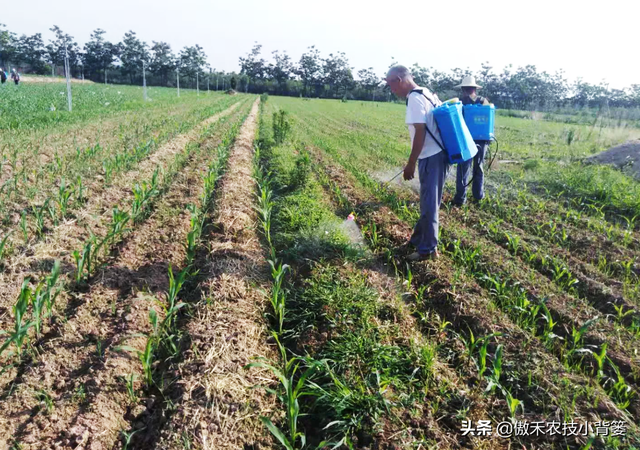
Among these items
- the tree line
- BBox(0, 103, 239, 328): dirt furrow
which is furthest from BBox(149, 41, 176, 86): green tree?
BBox(0, 103, 239, 328): dirt furrow

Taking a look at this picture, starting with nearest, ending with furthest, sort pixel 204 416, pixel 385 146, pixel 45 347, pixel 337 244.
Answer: pixel 204 416, pixel 45 347, pixel 337 244, pixel 385 146

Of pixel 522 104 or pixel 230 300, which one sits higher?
pixel 522 104

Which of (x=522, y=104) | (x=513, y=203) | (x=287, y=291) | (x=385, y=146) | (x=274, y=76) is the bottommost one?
(x=287, y=291)

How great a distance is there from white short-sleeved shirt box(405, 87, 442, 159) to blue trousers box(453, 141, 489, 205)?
75.4 inches

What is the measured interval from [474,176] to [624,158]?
591 centimetres

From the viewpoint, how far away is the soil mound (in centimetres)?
890

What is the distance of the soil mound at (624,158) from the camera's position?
29.2ft

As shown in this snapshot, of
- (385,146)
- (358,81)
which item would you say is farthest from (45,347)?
(358,81)

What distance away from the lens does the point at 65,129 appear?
10.1 meters

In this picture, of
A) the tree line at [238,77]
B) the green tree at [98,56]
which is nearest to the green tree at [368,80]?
→ the tree line at [238,77]

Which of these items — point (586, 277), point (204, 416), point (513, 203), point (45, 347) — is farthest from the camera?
point (513, 203)

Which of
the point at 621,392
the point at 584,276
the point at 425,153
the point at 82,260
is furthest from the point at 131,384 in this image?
the point at 584,276

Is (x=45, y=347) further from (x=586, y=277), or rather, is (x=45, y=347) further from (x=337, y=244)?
(x=586, y=277)

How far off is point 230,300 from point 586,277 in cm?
356
